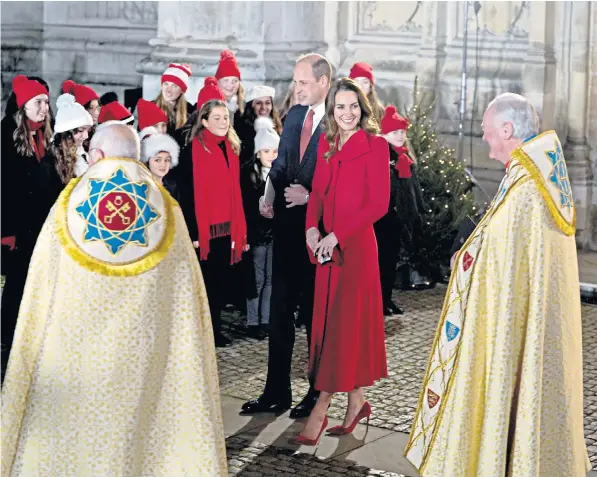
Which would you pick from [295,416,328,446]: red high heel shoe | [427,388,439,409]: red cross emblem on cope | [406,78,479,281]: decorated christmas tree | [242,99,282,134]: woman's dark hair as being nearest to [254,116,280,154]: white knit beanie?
[242,99,282,134]: woman's dark hair

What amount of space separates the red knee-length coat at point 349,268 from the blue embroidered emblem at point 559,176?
1302 mm

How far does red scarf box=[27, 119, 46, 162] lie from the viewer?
9.68m

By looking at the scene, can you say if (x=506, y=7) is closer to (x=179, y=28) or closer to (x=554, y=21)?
(x=554, y=21)

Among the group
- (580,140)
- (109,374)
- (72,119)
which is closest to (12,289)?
(72,119)

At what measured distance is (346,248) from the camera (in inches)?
294

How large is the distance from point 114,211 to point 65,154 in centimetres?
363

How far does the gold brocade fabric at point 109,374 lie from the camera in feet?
18.8

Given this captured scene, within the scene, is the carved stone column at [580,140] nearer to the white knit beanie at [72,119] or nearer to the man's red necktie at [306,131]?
the white knit beanie at [72,119]

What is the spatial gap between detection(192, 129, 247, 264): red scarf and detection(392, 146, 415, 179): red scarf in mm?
1416

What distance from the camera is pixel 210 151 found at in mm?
9359

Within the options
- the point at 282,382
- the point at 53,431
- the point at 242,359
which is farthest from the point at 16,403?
the point at 242,359

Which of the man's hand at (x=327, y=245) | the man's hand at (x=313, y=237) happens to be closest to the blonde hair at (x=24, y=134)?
the man's hand at (x=313, y=237)

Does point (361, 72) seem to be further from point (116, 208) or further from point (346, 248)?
point (116, 208)

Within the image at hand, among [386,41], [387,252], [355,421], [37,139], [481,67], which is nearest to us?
[355,421]
